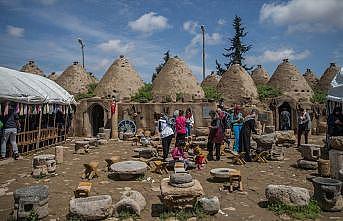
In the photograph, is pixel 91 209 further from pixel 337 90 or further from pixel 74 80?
pixel 74 80

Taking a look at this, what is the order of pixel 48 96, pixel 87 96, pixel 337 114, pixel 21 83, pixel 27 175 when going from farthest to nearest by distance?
pixel 87 96 < pixel 48 96 < pixel 21 83 < pixel 337 114 < pixel 27 175

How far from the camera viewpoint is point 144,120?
15688 millimetres

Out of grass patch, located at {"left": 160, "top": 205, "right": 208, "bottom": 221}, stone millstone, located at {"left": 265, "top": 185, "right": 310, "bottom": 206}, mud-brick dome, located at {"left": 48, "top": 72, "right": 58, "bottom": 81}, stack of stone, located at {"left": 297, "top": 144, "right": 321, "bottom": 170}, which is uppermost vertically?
mud-brick dome, located at {"left": 48, "top": 72, "right": 58, "bottom": 81}

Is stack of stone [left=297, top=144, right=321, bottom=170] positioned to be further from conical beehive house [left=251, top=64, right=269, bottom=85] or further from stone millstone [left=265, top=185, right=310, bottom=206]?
conical beehive house [left=251, top=64, right=269, bottom=85]

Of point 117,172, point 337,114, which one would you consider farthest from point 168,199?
point 337,114

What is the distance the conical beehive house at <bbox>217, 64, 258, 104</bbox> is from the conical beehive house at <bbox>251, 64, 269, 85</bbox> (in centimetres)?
656

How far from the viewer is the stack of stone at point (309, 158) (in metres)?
8.03

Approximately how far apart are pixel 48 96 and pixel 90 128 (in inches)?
163

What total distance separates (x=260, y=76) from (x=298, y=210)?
2181 centimetres

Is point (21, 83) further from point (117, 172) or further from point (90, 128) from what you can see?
point (117, 172)

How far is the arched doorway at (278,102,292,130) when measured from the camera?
606 inches

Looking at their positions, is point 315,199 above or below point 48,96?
below

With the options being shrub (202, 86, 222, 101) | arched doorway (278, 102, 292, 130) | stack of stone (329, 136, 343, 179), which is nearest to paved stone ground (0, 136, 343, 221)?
stack of stone (329, 136, 343, 179)

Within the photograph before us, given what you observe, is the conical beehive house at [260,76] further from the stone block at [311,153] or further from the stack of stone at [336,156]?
the stack of stone at [336,156]
